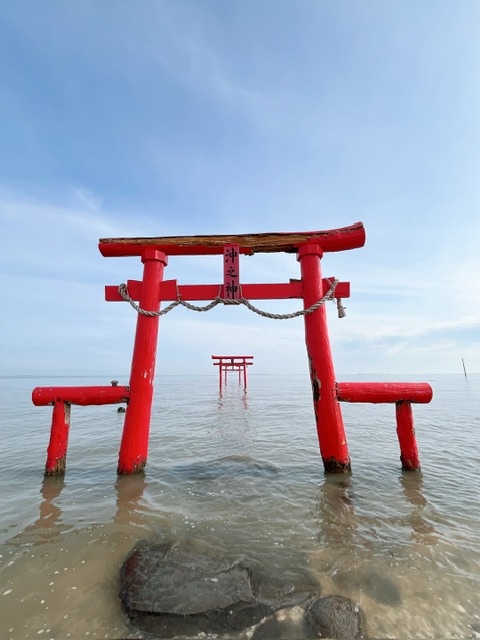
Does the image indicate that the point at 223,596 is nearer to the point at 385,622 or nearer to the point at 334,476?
the point at 385,622

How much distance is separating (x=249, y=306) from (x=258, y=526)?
2.79 m

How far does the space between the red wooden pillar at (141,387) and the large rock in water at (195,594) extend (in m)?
2.06

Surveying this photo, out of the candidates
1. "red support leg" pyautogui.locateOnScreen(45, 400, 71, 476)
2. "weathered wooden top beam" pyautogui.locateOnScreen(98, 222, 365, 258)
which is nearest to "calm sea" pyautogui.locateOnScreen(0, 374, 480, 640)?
"red support leg" pyautogui.locateOnScreen(45, 400, 71, 476)

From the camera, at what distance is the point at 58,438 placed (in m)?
4.41

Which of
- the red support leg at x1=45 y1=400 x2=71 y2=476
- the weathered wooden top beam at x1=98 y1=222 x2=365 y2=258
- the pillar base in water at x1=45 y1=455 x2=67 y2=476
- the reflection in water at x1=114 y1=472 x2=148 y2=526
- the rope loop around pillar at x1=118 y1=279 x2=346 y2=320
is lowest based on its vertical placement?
the reflection in water at x1=114 y1=472 x2=148 y2=526

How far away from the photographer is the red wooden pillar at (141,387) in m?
4.37

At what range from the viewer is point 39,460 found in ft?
18.6

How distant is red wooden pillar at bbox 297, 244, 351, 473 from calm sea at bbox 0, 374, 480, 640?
0.98 feet

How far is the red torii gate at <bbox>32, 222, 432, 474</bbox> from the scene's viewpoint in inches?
169

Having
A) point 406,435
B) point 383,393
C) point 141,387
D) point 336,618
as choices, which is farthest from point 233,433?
point 336,618

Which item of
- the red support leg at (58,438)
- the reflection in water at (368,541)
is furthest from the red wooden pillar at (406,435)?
the red support leg at (58,438)

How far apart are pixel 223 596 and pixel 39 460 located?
5108 mm

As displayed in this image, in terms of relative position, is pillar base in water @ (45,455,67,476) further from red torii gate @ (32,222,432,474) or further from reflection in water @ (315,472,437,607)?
reflection in water @ (315,472,437,607)

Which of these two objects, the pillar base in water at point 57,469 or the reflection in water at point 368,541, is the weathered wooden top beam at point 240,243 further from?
the reflection in water at point 368,541
